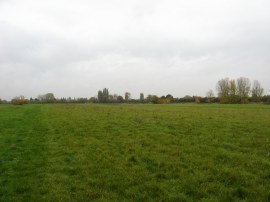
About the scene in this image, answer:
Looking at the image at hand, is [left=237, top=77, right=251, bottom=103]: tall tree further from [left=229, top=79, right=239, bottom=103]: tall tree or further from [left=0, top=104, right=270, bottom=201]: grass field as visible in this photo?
[left=0, top=104, right=270, bottom=201]: grass field

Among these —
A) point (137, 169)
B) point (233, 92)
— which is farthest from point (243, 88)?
point (137, 169)

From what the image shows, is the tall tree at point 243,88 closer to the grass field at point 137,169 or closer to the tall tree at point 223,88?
the tall tree at point 223,88

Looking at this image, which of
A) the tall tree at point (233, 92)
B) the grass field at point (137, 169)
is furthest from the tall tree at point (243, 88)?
the grass field at point (137, 169)

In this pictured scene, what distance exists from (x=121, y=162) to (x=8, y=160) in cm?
503

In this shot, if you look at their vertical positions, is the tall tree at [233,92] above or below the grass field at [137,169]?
above

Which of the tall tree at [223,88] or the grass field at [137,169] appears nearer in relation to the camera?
the grass field at [137,169]

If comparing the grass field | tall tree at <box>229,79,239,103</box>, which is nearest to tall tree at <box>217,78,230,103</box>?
tall tree at <box>229,79,239,103</box>

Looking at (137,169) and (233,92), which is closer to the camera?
(137,169)

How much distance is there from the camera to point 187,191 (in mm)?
8508

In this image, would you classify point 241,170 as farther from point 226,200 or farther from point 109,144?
point 109,144

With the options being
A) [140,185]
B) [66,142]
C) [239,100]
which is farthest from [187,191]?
[239,100]

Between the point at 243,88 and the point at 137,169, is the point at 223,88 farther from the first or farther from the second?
the point at 137,169

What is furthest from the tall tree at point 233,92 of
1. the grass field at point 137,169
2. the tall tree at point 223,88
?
the grass field at point 137,169

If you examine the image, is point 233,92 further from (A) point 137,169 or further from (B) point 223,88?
(A) point 137,169
